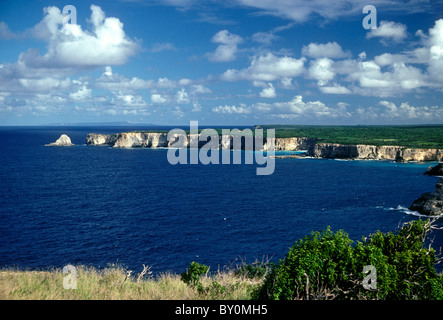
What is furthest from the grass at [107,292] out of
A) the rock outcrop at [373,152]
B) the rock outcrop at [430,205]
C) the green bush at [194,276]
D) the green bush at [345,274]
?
the rock outcrop at [373,152]

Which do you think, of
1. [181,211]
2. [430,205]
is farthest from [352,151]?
[181,211]

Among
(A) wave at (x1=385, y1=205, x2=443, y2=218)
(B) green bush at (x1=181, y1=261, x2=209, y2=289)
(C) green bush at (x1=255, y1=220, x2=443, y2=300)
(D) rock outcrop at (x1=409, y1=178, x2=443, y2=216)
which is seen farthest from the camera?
(D) rock outcrop at (x1=409, y1=178, x2=443, y2=216)

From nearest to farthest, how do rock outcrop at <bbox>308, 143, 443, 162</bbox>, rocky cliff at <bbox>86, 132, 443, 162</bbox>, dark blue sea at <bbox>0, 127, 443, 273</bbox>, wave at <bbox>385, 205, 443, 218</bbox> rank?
1. dark blue sea at <bbox>0, 127, 443, 273</bbox>
2. wave at <bbox>385, 205, 443, 218</bbox>
3. rock outcrop at <bbox>308, 143, 443, 162</bbox>
4. rocky cliff at <bbox>86, 132, 443, 162</bbox>

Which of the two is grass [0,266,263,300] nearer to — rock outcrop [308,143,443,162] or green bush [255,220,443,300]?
green bush [255,220,443,300]

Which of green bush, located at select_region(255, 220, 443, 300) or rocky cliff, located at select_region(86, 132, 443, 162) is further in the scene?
rocky cliff, located at select_region(86, 132, 443, 162)

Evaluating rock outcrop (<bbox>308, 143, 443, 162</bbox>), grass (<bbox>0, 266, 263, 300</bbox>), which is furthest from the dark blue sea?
rock outcrop (<bbox>308, 143, 443, 162</bbox>)

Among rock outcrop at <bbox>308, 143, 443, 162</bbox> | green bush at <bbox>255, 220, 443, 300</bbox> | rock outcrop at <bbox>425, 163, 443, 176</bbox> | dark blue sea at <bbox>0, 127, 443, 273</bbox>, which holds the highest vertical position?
rock outcrop at <bbox>308, 143, 443, 162</bbox>

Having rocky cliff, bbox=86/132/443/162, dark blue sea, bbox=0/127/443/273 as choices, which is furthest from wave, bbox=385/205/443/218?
rocky cliff, bbox=86/132/443/162

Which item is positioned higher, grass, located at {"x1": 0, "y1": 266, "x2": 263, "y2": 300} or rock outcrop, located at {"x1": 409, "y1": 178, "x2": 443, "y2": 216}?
grass, located at {"x1": 0, "y1": 266, "x2": 263, "y2": 300}
